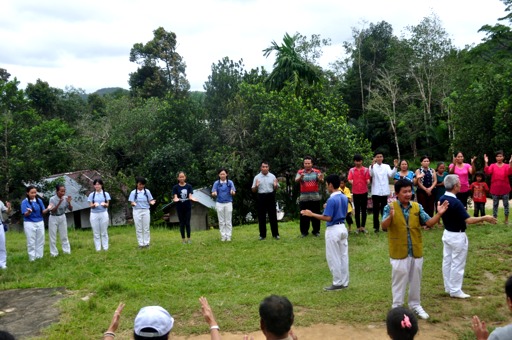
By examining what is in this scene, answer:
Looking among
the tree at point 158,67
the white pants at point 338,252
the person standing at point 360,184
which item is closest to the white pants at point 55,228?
the white pants at point 338,252

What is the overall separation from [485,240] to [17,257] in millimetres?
11078

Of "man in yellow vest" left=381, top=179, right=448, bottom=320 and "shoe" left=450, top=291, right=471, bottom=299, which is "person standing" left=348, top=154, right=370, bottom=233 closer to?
"shoe" left=450, top=291, right=471, bottom=299

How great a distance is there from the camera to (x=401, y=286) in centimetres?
597

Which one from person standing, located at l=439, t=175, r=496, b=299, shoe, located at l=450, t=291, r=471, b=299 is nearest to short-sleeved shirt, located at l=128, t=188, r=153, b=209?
person standing, located at l=439, t=175, r=496, b=299

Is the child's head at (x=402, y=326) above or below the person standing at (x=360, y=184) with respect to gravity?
below

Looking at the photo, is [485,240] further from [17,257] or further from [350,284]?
[17,257]

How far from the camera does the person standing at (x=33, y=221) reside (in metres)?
10.2

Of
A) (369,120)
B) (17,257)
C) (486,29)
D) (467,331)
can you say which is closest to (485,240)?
(467,331)

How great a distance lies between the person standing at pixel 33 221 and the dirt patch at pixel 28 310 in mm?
2285

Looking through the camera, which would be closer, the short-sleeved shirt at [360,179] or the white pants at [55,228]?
the white pants at [55,228]

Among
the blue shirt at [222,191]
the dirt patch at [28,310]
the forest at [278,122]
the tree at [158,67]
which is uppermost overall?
the tree at [158,67]

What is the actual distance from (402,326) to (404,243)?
2.79 metres

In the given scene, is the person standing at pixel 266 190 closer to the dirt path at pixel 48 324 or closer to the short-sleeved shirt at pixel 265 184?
the short-sleeved shirt at pixel 265 184

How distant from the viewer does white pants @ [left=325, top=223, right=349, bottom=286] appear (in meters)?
7.16
